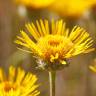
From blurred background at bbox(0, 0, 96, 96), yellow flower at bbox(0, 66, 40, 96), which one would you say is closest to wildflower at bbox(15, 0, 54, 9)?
blurred background at bbox(0, 0, 96, 96)

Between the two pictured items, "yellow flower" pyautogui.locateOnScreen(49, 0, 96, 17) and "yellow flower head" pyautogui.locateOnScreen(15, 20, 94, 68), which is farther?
"yellow flower" pyautogui.locateOnScreen(49, 0, 96, 17)

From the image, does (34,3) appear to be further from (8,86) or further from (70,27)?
(8,86)

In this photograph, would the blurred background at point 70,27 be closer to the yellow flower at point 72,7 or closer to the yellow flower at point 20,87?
the yellow flower at point 72,7

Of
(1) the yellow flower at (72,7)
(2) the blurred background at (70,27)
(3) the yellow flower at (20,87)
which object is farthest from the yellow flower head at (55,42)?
(1) the yellow flower at (72,7)

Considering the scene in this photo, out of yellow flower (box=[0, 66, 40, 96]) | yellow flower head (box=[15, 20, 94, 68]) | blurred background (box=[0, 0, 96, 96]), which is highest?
blurred background (box=[0, 0, 96, 96])

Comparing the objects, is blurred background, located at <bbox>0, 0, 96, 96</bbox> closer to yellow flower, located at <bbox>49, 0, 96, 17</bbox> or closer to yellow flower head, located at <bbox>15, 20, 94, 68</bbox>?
yellow flower, located at <bbox>49, 0, 96, 17</bbox>

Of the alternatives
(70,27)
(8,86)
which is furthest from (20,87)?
(70,27)

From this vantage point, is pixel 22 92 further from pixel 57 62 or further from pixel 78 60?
pixel 78 60

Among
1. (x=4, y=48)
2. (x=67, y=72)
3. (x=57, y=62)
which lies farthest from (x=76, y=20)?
(x=57, y=62)
